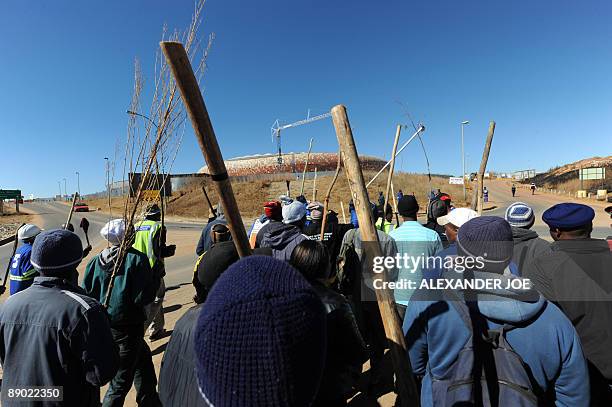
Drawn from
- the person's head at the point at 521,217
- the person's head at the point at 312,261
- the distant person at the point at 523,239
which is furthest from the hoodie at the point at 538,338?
the person's head at the point at 521,217

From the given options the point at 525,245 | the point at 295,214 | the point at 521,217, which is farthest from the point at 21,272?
the point at 521,217

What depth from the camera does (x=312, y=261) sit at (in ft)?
7.34

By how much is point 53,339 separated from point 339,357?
1.71m

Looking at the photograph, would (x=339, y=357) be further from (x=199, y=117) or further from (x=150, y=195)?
(x=150, y=195)

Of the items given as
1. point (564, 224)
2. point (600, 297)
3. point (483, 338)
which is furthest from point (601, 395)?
point (483, 338)

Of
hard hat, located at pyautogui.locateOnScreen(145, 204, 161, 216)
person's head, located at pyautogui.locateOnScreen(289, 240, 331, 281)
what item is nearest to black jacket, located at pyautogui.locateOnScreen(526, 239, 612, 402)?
person's head, located at pyautogui.locateOnScreen(289, 240, 331, 281)

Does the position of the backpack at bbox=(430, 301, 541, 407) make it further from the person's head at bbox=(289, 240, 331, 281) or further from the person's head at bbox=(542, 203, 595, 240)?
the person's head at bbox=(542, 203, 595, 240)

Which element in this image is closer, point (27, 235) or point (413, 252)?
point (413, 252)

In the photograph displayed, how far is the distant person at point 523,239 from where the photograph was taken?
11.2 ft

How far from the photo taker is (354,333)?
185 centimetres

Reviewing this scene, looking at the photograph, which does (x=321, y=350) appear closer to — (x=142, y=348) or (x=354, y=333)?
(x=354, y=333)

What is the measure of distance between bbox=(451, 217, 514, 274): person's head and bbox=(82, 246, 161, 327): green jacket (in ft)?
8.98

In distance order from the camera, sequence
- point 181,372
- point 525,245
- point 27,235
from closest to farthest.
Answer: point 181,372
point 525,245
point 27,235

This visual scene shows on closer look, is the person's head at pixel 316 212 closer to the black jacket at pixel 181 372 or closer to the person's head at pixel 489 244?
the person's head at pixel 489 244
